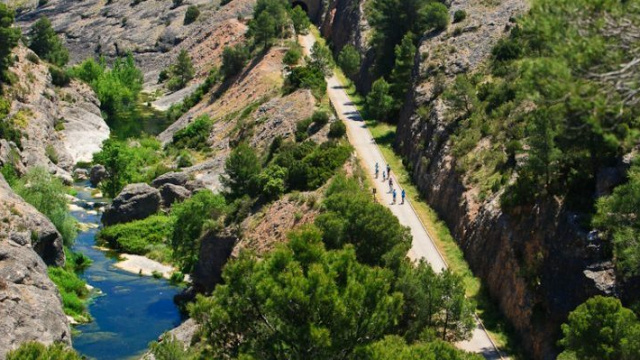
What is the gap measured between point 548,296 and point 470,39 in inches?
1690

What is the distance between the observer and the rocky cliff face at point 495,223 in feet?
150

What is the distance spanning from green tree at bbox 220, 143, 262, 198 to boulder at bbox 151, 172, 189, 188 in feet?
57.0

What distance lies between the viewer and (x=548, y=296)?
1848 inches

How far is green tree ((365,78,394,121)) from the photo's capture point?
305ft

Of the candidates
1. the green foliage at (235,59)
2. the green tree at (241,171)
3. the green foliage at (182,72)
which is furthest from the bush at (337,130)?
the green foliage at (182,72)

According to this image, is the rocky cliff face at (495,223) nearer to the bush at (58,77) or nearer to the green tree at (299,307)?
the green tree at (299,307)

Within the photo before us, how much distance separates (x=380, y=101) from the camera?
93.8 m

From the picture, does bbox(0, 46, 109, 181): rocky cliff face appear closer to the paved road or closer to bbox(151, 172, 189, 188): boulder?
bbox(151, 172, 189, 188): boulder

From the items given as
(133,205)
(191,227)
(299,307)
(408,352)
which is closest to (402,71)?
(191,227)

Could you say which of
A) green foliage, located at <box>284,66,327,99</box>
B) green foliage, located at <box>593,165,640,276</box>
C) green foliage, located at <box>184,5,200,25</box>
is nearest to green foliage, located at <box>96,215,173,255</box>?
green foliage, located at <box>284,66,327,99</box>

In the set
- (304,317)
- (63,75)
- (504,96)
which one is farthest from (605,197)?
(63,75)

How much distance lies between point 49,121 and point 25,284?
59.5m

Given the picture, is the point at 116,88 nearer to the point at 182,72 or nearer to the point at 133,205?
the point at 182,72

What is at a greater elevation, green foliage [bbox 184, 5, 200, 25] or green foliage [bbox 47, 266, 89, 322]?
green foliage [bbox 47, 266, 89, 322]
